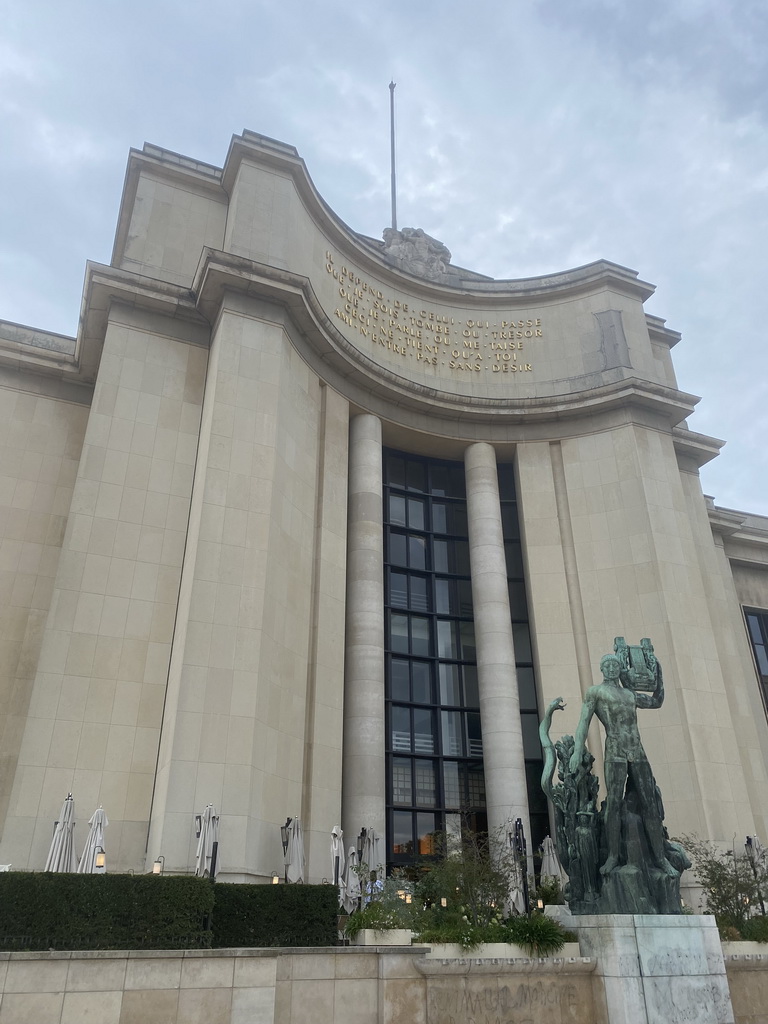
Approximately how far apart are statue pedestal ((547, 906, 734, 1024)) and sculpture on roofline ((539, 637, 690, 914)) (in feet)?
2.08

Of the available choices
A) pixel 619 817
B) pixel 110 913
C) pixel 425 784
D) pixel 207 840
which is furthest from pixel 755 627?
Result: pixel 110 913

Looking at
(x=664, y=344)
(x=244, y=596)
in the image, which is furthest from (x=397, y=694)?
(x=664, y=344)

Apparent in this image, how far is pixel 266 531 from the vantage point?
22344 mm

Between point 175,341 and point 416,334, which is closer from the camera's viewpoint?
point 175,341

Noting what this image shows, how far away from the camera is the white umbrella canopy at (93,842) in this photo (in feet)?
55.6

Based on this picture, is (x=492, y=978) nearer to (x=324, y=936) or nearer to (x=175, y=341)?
(x=324, y=936)

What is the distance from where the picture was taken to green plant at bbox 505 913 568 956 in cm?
1397

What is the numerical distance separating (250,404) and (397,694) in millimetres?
12135

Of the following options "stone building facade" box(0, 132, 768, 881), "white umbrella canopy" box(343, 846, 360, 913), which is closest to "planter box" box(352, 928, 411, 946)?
"white umbrella canopy" box(343, 846, 360, 913)

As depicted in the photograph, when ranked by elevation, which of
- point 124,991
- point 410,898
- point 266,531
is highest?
point 266,531

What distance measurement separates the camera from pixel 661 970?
1291 cm

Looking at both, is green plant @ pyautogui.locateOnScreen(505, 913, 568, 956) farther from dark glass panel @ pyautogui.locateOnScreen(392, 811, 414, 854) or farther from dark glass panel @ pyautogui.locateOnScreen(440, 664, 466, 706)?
dark glass panel @ pyautogui.locateOnScreen(440, 664, 466, 706)

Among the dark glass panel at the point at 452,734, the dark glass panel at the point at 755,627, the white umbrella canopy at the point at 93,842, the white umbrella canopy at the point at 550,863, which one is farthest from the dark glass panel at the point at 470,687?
the dark glass panel at the point at 755,627

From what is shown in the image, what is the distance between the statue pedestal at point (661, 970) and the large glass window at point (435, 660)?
12070 mm
